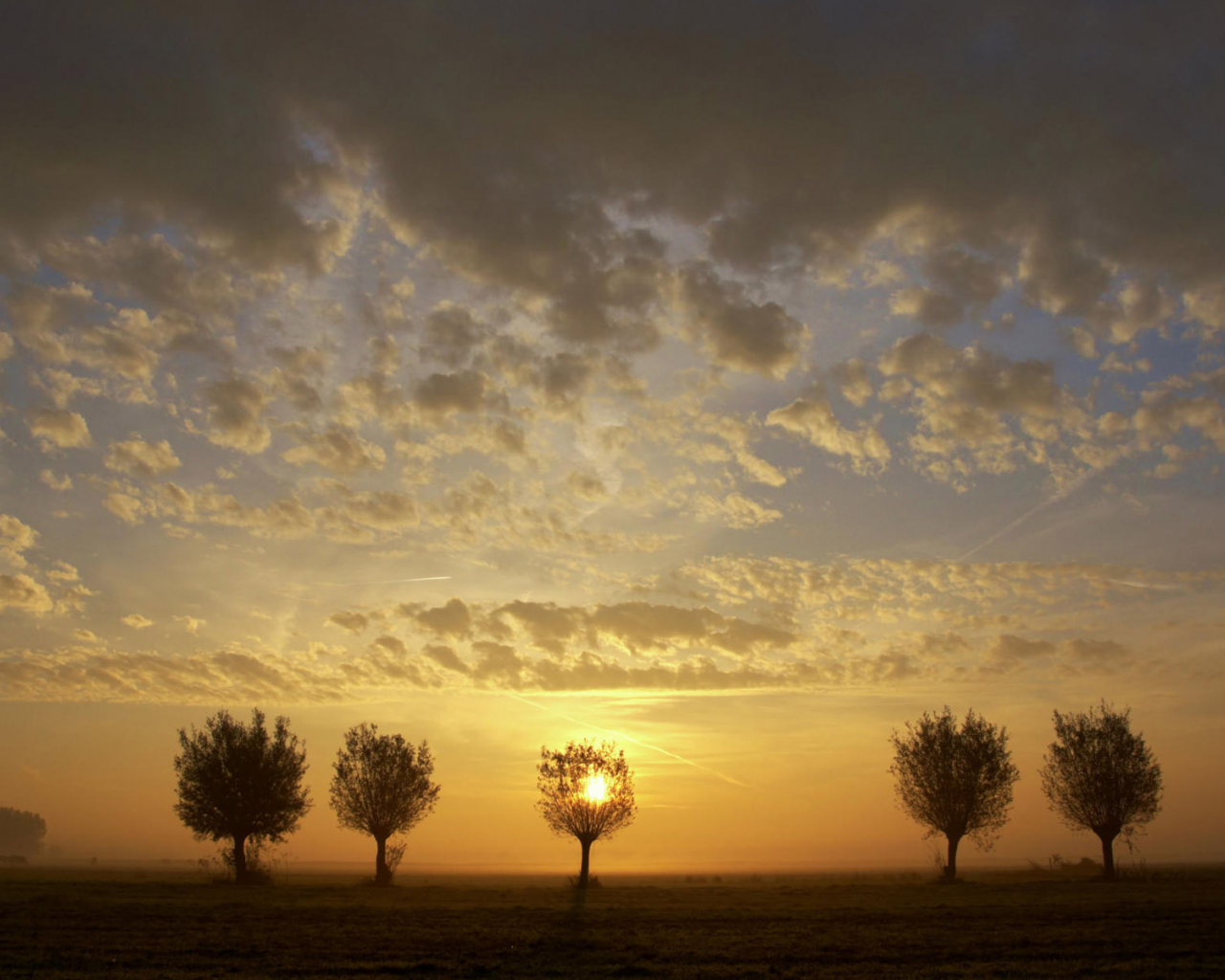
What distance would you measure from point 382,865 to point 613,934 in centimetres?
4511

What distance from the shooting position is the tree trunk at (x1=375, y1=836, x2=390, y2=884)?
228 ft

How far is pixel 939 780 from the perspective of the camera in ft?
252

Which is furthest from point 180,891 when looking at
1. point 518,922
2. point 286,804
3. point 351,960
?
point 351,960

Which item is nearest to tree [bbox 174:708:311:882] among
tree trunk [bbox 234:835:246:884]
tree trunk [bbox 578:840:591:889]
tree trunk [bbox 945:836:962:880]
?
tree trunk [bbox 234:835:246:884]

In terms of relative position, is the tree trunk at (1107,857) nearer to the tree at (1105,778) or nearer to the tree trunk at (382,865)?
the tree at (1105,778)

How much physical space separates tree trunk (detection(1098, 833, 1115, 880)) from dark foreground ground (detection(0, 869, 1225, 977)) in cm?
1437

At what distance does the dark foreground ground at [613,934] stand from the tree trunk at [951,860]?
17563 millimetres

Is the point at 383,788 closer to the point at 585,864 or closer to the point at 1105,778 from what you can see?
the point at 585,864

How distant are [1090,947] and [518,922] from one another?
2326cm

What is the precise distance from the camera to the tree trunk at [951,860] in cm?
7144

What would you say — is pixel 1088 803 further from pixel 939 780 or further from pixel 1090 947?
pixel 1090 947

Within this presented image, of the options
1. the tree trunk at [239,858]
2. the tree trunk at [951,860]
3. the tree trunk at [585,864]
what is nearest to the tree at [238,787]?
the tree trunk at [239,858]

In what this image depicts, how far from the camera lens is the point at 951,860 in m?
73.2

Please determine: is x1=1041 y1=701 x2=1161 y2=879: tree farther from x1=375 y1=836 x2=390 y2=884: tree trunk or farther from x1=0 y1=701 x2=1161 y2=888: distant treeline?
x1=375 y1=836 x2=390 y2=884: tree trunk
